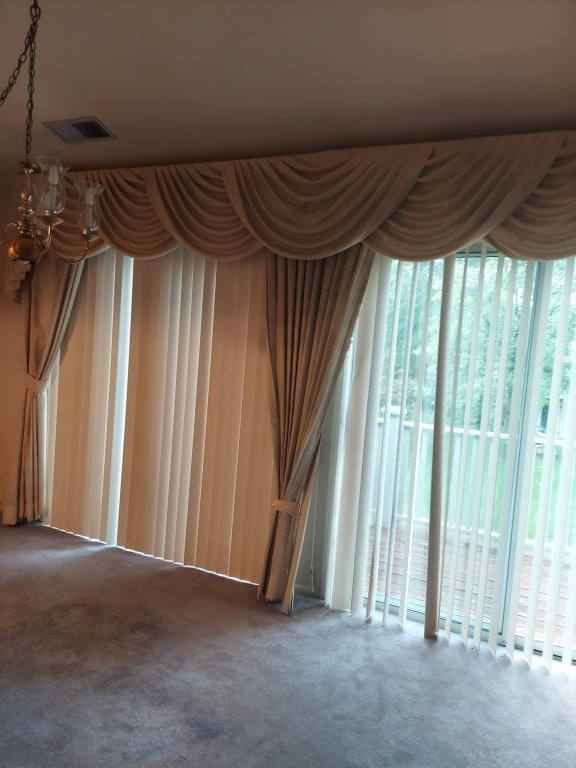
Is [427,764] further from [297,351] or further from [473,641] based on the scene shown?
[297,351]

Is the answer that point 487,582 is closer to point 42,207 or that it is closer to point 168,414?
point 168,414

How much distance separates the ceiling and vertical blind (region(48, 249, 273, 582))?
756 millimetres

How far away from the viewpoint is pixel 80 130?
3055 mm

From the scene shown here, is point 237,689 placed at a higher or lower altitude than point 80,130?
lower

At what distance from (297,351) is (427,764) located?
1777 mm

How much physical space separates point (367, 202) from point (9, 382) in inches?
108

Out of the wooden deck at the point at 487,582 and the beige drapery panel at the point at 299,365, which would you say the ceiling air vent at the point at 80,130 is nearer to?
the beige drapery panel at the point at 299,365

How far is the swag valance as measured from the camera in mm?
2270

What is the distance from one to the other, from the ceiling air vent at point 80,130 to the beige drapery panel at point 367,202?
0.25 m

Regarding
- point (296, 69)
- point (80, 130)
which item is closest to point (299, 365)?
point (296, 69)

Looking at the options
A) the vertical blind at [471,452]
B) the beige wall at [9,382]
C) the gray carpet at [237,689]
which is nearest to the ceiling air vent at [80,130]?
the beige wall at [9,382]

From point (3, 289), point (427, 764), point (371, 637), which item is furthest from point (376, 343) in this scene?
point (3, 289)

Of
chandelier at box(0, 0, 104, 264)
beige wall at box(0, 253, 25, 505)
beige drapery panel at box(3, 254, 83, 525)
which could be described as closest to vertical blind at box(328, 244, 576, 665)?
chandelier at box(0, 0, 104, 264)

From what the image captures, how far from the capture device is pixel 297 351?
9.22 feet
